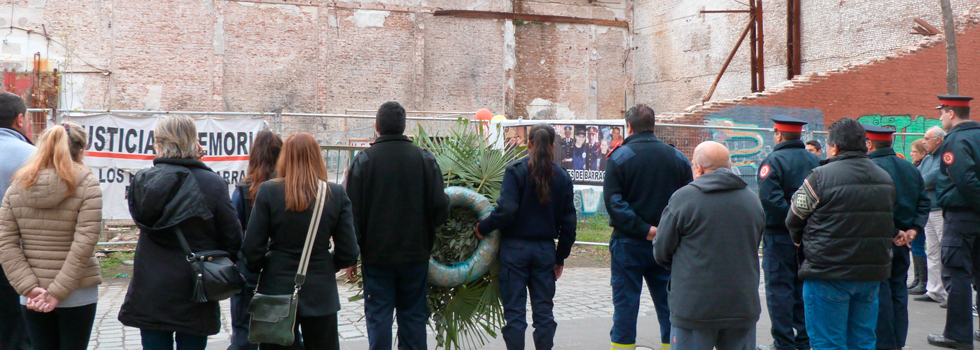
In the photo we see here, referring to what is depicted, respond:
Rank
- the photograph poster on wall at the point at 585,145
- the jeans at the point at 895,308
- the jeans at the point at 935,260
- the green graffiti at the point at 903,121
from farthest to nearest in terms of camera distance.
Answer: the green graffiti at the point at 903,121
the photograph poster on wall at the point at 585,145
the jeans at the point at 935,260
the jeans at the point at 895,308

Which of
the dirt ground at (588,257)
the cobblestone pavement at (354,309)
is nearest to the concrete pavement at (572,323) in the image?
the cobblestone pavement at (354,309)

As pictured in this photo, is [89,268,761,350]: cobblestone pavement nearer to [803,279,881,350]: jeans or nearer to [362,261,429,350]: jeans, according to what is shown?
[362,261,429,350]: jeans

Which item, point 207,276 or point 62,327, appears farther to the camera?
point 62,327

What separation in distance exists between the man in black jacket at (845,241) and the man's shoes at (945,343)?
1707mm

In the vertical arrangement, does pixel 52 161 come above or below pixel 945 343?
above

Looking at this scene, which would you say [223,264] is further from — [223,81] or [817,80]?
[223,81]

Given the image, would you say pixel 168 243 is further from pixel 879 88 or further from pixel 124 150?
pixel 879 88

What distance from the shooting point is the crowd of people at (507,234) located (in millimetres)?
3557

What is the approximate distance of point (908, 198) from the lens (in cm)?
534

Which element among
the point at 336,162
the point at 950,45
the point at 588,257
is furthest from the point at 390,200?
the point at 950,45

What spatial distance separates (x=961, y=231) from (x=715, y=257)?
3.28 metres

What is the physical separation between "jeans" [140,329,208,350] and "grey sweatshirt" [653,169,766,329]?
2628 mm

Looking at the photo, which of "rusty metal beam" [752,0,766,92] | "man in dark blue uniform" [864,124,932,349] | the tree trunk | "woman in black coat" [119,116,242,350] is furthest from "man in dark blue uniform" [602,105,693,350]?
"rusty metal beam" [752,0,766,92]

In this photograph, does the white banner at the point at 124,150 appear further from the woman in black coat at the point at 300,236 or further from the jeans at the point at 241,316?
the woman in black coat at the point at 300,236
